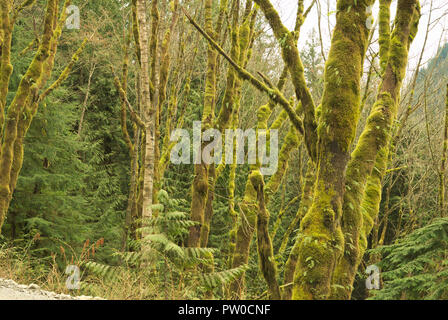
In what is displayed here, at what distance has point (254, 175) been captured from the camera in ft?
13.6

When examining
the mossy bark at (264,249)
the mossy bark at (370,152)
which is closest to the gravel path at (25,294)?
the mossy bark at (264,249)

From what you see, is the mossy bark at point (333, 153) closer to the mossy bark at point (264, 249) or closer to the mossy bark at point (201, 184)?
the mossy bark at point (264, 249)

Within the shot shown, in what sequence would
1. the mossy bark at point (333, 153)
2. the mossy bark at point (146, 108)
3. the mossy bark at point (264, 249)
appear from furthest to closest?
the mossy bark at point (146, 108) < the mossy bark at point (264, 249) < the mossy bark at point (333, 153)

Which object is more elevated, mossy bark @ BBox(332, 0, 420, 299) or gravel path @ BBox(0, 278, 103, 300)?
mossy bark @ BBox(332, 0, 420, 299)

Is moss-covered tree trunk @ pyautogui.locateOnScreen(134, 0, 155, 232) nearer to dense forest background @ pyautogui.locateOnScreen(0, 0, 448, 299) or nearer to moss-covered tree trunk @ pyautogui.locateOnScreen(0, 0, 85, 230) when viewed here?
dense forest background @ pyautogui.locateOnScreen(0, 0, 448, 299)

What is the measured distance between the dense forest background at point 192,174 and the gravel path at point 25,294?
1.01ft

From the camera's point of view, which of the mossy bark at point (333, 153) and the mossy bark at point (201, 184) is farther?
the mossy bark at point (201, 184)

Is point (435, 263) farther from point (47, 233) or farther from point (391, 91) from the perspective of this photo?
point (47, 233)

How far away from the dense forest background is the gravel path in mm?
306

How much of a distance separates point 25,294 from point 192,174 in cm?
1077

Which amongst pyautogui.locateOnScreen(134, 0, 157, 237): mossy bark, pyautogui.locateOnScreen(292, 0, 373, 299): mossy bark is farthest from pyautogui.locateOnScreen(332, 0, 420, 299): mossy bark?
pyautogui.locateOnScreen(134, 0, 157, 237): mossy bark

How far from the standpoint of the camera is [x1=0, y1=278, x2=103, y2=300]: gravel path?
4250 mm

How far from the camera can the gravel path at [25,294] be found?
4.25 metres

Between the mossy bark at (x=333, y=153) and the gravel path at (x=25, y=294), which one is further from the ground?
the mossy bark at (x=333, y=153)
